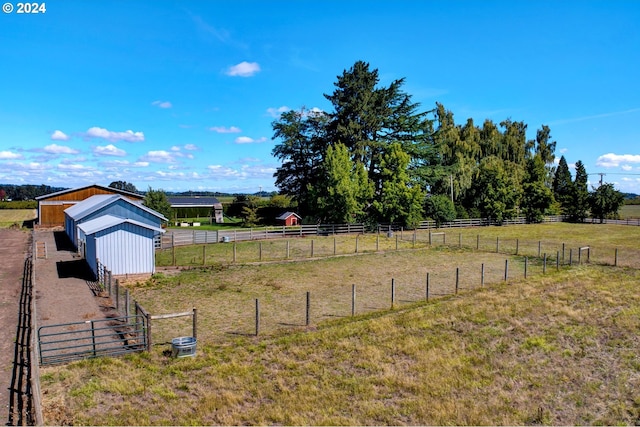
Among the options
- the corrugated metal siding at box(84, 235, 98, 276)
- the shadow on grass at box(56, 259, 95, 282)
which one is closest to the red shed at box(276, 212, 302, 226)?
the shadow on grass at box(56, 259, 95, 282)

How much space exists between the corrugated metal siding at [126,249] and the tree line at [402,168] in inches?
1002

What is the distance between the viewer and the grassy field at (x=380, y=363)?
353 inches

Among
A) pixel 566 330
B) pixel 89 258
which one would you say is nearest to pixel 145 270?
pixel 89 258

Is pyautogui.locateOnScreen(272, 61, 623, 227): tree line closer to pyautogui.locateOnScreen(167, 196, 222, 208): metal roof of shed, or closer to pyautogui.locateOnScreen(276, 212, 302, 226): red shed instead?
pyautogui.locateOnScreen(276, 212, 302, 226): red shed

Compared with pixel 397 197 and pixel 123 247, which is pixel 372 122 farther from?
pixel 123 247

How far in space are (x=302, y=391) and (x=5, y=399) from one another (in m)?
6.39

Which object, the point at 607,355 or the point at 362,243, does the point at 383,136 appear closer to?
the point at 362,243

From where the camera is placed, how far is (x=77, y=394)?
9445 millimetres

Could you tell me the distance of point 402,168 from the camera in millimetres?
48844

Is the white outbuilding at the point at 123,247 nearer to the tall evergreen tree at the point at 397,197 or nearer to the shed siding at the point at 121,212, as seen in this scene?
the shed siding at the point at 121,212

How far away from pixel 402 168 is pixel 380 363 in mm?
39335

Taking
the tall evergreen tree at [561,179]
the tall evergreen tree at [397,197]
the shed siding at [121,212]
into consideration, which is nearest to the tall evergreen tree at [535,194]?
the tall evergreen tree at [561,179]

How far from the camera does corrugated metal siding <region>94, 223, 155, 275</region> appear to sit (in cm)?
2138

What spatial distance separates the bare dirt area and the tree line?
27.1 meters
